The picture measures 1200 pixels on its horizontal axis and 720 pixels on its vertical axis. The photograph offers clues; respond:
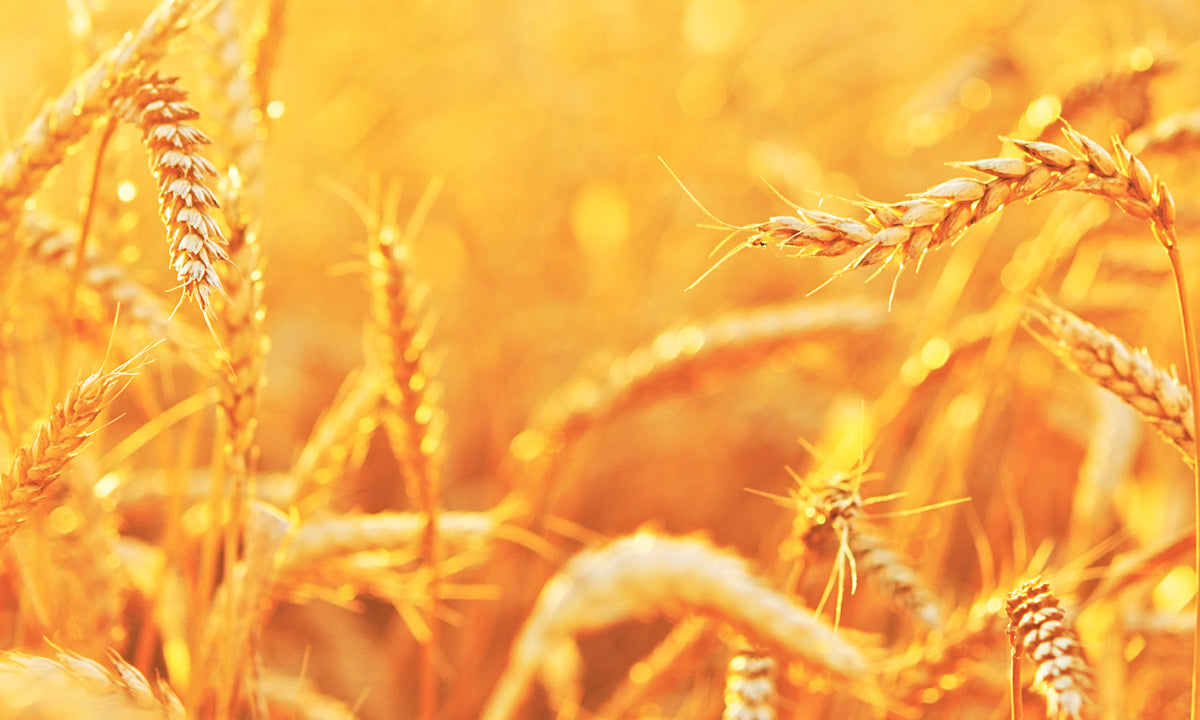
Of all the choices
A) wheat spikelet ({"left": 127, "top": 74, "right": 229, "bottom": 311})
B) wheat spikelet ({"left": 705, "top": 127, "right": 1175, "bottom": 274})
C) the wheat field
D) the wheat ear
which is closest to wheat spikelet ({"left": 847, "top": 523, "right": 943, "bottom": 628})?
the wheat field

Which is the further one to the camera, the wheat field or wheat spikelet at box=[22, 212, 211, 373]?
wheat spikelet at box=[22, 212, 211, 373]

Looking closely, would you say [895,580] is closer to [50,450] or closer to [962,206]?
[962,206]

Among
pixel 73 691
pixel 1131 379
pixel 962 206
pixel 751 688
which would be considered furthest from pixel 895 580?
pixel 73 691

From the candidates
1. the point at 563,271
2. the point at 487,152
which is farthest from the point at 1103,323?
the point at 487,152

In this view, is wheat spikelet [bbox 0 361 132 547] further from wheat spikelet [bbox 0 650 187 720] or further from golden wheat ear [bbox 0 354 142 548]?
wheat spikelet [bbox 0 650 187 720]

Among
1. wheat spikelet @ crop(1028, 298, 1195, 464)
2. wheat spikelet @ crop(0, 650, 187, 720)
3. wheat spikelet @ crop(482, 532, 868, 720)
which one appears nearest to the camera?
wheat spikelet @ crop(0, 650, 187, 720)

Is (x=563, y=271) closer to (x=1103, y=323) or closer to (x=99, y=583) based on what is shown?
(x=1103, y=323)
